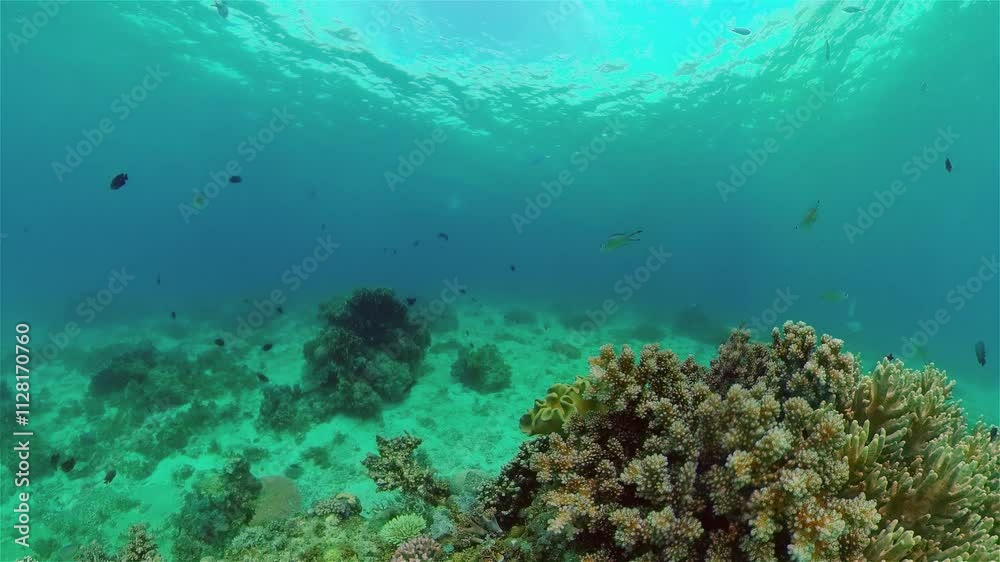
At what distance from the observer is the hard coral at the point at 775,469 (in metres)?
2.70

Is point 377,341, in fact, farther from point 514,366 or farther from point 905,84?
point 905,84

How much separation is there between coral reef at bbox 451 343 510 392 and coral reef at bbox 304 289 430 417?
4.85 ft

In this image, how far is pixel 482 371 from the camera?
48.5ft

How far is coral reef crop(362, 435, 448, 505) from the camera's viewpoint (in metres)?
6.14

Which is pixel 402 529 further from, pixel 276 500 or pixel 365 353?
pixel 365 353

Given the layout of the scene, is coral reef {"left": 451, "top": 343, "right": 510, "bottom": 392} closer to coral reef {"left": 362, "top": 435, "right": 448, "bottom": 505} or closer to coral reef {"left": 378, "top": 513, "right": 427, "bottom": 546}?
coral reef {"left": 362, "top": 435, "right": 448, "bottom": 505}

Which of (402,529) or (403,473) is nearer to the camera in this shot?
(402,529)

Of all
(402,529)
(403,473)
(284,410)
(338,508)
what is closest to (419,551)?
(402,529)

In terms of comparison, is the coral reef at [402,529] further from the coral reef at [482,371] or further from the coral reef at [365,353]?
the coral reef at [482,371]

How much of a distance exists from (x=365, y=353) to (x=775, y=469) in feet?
40.4

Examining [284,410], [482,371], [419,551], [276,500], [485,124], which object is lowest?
[419,551]

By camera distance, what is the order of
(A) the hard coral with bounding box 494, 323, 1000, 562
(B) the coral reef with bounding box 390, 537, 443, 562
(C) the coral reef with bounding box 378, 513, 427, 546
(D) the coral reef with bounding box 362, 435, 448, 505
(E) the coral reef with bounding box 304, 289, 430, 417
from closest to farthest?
1. (A) the hard coral with bounding box 494, 323, 1000, 562
2. (B) the coral reef with bounding box 390, 537, 443, 562
3. (C) the coral reef with bounding box 378, 513, 427, 546
4. (D) the coral reef with bounding box 362, 435, 448, 505
5. (E) the coral reef with bounding box 304, 289, 430, 417

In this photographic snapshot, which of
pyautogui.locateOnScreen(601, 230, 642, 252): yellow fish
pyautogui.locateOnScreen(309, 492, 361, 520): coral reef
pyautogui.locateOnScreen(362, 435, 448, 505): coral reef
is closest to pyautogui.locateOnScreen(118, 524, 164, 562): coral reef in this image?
pyautogui.locateOnScreen(309, 492, 361, 520): coral reef

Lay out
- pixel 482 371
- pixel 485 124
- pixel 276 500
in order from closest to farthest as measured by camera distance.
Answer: pixel 276 500 → pixel 482 371 → pixel 485 124
